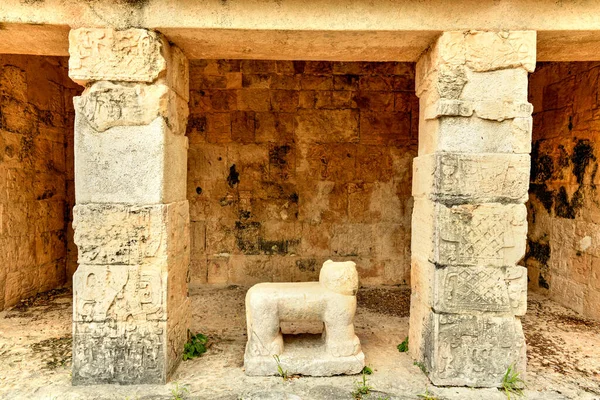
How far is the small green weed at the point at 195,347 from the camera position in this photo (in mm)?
3252

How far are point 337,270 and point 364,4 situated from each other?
1.94m

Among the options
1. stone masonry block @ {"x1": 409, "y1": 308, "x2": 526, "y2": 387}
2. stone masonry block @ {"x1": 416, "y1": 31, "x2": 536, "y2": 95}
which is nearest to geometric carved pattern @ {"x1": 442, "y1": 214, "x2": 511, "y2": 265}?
stone masonry block @ {"x1": 409, "y1": 308, "x2": 526, "y2": 387}

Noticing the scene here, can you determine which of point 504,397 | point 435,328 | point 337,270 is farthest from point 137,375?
point 504,397

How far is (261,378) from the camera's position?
115 inches

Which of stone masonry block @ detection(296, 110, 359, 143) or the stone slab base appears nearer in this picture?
the stone slab base

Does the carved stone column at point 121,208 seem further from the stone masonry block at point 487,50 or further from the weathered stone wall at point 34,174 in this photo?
the weathered stone wall at point 34,174

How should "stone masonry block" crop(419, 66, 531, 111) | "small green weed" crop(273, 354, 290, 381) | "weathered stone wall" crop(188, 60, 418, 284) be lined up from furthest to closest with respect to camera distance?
"weathered stone wall" crop(188, 60, 418, 284) → "small green weed" crop(273, 354, 290, 381) → "stone masonry block" crop(419, 66, 531, 111)

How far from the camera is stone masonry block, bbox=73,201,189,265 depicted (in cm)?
276

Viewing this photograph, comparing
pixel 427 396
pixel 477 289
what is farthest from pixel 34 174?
pixel 477 289

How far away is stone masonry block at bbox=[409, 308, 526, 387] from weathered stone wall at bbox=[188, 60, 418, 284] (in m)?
2.66

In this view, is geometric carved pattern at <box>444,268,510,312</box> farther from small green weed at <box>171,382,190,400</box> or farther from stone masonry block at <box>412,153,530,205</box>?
small green weed at <box>171,382,190,400</box>

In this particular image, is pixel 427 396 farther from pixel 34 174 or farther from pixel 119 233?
pixel 34 174

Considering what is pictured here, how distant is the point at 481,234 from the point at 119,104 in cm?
273

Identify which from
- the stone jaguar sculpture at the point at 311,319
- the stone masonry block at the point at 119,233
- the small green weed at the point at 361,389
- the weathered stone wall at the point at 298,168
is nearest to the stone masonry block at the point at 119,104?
the stone masonry block at the point at 119,233
